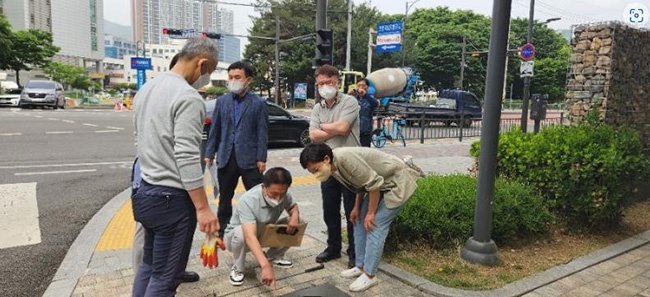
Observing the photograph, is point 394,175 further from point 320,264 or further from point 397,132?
point 397,132

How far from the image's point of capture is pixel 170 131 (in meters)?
2.35

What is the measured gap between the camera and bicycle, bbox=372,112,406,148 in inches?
541

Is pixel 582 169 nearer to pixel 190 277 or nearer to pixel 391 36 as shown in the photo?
pixel 190 277

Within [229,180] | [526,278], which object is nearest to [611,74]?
[526,278]

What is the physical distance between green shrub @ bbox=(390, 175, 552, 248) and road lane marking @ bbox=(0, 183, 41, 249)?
3.62 m

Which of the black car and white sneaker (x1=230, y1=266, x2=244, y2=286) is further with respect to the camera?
the black car

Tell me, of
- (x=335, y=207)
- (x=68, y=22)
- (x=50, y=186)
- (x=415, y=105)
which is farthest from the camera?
(x=68, y=22)

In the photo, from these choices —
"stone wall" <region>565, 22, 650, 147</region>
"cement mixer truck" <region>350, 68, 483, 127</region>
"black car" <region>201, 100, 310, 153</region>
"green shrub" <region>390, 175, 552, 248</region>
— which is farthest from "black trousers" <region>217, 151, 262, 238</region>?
"black car" <region>201, 100, 310, 153</region>

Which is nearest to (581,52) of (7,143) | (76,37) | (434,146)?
(434,146)

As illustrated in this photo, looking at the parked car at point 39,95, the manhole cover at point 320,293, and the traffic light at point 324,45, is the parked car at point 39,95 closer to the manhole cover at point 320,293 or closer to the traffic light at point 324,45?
the traffic light at point 324,45

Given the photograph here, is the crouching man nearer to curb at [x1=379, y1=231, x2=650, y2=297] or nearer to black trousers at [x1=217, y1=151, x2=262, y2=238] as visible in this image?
black trousers at [x1=217, y1=151, x2=262, y2=238]

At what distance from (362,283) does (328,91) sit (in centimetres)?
150

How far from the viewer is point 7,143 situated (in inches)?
447

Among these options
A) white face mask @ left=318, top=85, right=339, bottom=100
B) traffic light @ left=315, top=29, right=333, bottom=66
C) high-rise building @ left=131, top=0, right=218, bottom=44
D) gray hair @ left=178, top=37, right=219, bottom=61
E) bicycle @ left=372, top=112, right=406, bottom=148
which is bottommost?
bicycle @ left=372, top=112, right=406, bottom=148
